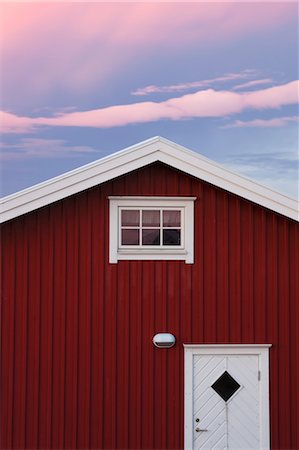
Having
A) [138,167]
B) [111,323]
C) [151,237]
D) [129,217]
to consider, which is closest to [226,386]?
[111,323]

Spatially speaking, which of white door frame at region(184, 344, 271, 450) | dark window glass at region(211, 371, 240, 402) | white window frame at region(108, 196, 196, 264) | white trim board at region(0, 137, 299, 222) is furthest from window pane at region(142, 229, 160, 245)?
dark window glass at region(211, 371, 240, 402)

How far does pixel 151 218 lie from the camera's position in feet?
30.9

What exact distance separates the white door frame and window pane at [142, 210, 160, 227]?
1.76 metres

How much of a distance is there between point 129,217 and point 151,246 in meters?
0.51

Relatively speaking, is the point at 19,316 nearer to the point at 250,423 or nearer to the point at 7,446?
the point at 7,446

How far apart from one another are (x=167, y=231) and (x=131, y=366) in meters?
1.95

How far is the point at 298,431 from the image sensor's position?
9.46m

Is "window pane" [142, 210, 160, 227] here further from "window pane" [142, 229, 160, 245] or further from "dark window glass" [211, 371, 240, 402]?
"dark window glass" [211, 371, 240, 402]

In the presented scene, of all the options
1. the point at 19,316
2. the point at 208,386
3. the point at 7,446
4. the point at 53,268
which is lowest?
the point at 7,446

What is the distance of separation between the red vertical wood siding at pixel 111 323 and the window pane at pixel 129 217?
277 millimetres

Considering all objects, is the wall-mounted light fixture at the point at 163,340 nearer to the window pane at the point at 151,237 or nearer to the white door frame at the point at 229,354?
the white door frame at the point at 229,354

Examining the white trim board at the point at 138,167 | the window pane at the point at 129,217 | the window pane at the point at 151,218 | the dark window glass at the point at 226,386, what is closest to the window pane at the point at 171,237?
the window pane at the point at 151,218

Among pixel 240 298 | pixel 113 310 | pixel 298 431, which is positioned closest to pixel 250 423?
pixel 298 431

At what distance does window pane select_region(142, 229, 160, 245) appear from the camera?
939 centimetres
